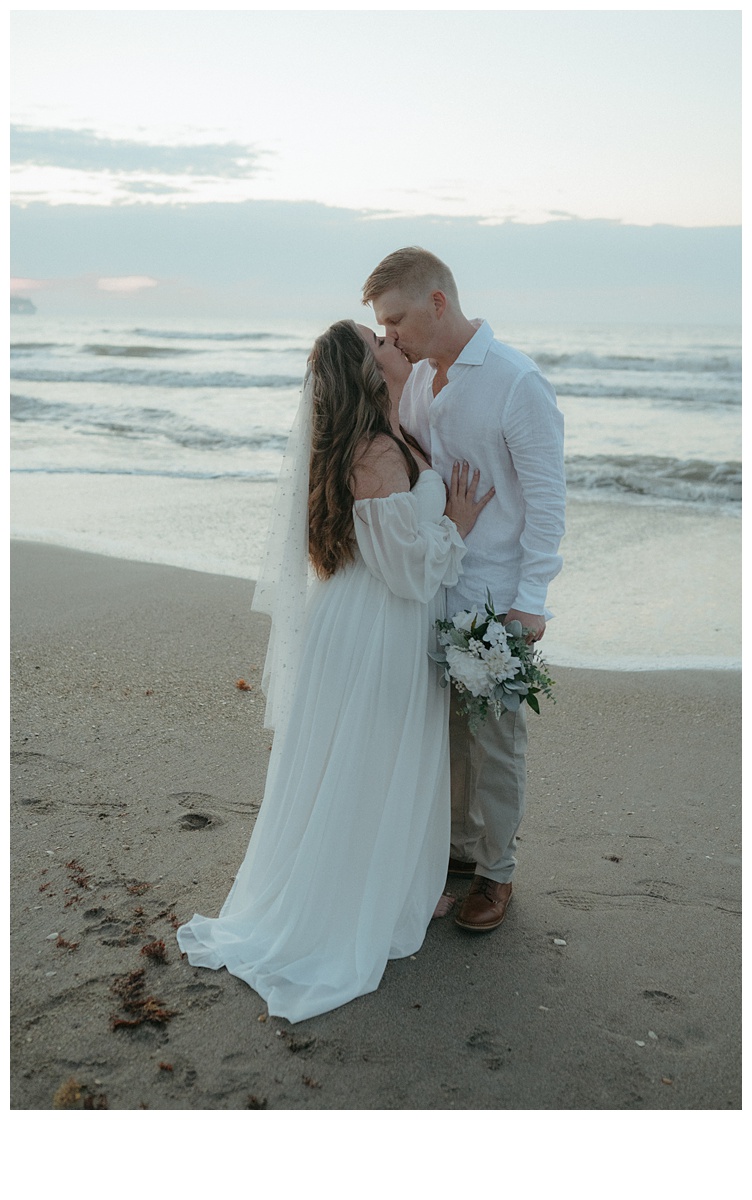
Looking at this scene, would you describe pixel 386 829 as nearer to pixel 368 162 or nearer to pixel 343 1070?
pixel 343 1070

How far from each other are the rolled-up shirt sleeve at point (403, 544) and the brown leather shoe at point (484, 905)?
1.02 m

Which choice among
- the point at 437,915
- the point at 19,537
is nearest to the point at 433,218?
the point at 19,537

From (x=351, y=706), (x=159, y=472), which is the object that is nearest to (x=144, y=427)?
(x=159, y=472)

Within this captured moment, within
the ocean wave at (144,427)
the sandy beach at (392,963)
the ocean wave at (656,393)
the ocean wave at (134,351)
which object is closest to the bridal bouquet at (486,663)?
the sandy beach at (392,963)

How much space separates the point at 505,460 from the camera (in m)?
3.11

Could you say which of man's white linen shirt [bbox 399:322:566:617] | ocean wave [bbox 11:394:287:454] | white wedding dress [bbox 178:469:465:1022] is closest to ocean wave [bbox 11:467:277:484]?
ocean wave [bbox 11:394:287:454]

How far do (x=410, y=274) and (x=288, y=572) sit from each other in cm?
105

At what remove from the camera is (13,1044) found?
2.57 m

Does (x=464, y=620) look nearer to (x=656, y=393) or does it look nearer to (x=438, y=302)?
(x=438, y=302)

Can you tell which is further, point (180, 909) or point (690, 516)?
point (690, 516)

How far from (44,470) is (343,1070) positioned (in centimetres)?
997

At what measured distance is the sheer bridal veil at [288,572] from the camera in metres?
3.02

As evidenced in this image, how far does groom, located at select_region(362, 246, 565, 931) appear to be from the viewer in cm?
303

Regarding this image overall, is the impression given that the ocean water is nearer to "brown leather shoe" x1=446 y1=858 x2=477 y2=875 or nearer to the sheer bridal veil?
"brown leather shoe" x1=446 y1=858 x2=477 y2=875
